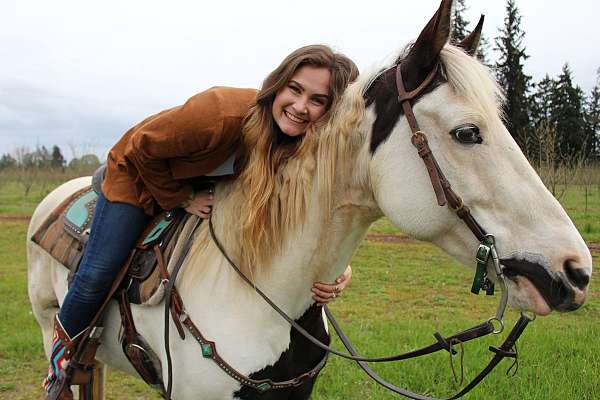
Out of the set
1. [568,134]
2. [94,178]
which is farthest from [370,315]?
[568,134]

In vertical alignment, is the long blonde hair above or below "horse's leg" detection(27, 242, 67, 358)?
above

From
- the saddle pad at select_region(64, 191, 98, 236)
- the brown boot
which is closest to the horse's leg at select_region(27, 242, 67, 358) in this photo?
the saddle pad at select_region(64, 191, 98, 236)

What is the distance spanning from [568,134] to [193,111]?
84.4ft

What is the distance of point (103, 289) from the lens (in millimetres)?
2354

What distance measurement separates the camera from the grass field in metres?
3.88

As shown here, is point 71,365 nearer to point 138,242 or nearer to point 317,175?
point 138,242

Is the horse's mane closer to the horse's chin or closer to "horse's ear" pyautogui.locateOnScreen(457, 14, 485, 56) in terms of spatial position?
"horse's ear" pyautogui.locateOnScreen(457, 14, 485, 56)

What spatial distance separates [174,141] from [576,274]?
5.15 feet

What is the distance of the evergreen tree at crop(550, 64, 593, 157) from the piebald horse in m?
20.5

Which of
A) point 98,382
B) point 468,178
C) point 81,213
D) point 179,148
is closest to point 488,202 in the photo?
point 468,178

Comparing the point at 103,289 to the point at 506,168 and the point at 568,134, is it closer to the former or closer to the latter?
the point at 506,168

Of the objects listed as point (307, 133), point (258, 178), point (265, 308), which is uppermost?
point (307, 133)

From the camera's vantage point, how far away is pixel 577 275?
4.61ft

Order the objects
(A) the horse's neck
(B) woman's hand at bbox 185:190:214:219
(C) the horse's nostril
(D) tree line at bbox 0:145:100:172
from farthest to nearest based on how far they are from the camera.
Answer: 1. (D) tree line at bbox 0:145:100:172
2. (B) woman's hand at bbox 185:190:214:219
3. (A) the horse's neck
4. (C) the horse's nostril
